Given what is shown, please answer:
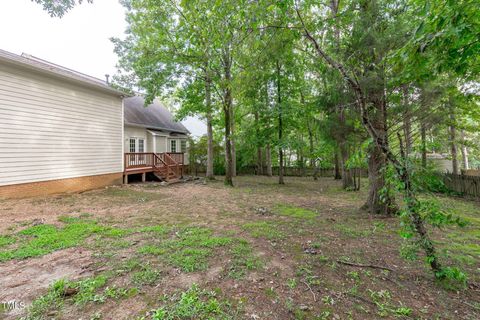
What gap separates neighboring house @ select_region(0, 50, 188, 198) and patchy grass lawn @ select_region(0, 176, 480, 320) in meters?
2.38

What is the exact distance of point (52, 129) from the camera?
828cm

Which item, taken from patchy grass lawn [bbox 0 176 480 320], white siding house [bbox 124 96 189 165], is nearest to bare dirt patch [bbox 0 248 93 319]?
patchy grass lawn [bbox 0 176 480 320]

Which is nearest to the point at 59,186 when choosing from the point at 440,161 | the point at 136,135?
the point at 136,135

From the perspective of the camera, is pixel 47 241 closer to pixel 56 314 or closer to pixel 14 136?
pixel 56 314

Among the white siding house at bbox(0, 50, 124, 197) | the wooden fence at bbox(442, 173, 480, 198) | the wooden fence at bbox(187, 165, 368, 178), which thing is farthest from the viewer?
the wooden fence at bbox(187, 165, 368, 178)

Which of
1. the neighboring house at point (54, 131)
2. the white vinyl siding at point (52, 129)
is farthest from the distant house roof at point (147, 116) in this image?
the white vinyl siding at point (52, 129)

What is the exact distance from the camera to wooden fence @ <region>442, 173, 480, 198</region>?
27.6 ft

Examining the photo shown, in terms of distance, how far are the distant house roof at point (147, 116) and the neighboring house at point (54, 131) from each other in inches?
131

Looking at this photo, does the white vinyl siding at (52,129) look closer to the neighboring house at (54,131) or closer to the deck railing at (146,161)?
the neighboring house at (54,131)

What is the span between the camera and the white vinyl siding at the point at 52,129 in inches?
279

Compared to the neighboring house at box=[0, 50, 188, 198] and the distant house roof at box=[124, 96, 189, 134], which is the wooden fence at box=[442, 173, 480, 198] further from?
the distant house roof at box=[124, 96, 189, 134]

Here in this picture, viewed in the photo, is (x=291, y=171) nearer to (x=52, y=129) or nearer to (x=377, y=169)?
(x=377, y=169)

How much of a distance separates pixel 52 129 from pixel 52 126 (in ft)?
0.37

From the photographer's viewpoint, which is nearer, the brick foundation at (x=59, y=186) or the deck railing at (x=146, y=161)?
the brick foundation at (x=59, y=186)
